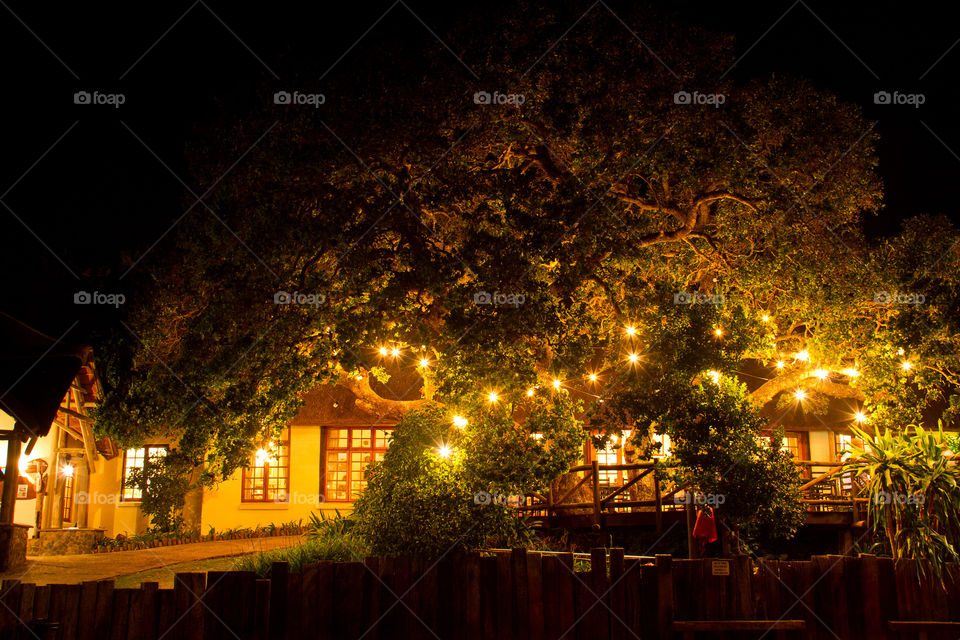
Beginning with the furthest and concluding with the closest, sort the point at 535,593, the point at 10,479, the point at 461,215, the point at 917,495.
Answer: the point at 10,479, the point at 461,215, the point at 917,495, the point at 535,593

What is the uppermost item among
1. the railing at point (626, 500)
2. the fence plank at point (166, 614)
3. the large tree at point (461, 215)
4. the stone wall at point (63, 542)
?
the large tree at point (461, 215)

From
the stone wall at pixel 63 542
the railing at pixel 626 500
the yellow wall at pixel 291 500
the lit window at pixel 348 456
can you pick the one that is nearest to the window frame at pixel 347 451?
the lit window at pixel 348 456

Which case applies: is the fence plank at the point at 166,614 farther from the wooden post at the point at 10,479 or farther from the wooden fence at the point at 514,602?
the wooden post at the point at 10,479

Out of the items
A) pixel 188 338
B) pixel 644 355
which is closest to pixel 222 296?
pixel 188 338

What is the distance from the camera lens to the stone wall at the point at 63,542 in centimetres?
1564

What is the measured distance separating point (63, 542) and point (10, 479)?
4329 millimetres

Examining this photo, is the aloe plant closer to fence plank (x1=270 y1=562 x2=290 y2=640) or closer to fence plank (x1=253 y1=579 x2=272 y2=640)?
fence plank (x1=270 y1=562 x2=290 y2=640)

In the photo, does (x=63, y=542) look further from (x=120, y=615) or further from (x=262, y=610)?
(x=262, y=610)

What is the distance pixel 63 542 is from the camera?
1591 centimetres

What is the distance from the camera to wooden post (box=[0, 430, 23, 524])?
39.5ft

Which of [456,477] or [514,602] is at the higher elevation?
[456,477]

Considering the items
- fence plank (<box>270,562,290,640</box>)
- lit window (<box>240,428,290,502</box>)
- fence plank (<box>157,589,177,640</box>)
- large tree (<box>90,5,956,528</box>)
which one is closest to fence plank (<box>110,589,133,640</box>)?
fence plank (<box>157,589,177,640</box>)

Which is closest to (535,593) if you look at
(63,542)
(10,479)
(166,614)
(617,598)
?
(617,598)

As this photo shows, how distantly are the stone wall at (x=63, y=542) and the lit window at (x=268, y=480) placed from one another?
5409 mm
